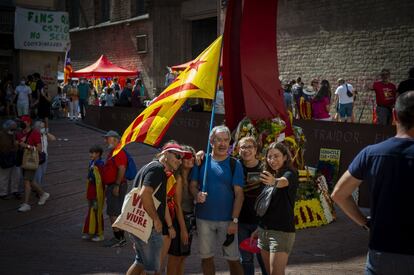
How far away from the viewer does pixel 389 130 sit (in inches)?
440

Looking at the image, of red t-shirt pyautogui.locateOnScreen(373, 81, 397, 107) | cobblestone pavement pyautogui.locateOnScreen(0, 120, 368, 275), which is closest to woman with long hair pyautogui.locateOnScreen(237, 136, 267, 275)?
cobblestone pavement pyautogui.locateOnScreen(0, 120, 368, 275)

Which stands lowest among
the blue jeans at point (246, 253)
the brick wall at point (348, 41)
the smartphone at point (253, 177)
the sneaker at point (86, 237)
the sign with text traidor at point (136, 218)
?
the sneaker at point (86, 237)

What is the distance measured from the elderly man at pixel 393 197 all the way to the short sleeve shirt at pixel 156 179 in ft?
7.05

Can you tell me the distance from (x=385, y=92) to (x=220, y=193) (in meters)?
10.00

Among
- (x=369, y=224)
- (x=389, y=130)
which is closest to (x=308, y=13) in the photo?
(x=389, y=130)

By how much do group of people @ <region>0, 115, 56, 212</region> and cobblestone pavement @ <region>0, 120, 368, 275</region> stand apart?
0.21 m

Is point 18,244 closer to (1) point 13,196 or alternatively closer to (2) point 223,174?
(1) point 13,196

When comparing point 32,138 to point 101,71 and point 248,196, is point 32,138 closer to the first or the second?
point 248,196

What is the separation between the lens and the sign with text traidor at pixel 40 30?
22484 mm

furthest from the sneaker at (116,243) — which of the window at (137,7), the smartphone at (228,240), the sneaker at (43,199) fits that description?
the window at (137,7)

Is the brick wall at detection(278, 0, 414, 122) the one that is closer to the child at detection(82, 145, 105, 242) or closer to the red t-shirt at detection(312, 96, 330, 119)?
the red t-shirt at detection(312, 96, 330, 119)

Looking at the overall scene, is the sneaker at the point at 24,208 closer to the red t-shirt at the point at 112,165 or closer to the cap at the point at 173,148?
the red t-shirt at the point at 112,165

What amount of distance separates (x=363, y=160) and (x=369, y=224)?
1.41ft

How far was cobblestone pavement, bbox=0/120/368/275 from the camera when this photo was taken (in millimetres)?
7465
